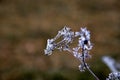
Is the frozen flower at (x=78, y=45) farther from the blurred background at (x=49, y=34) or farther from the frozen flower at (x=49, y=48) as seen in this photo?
the blurred background at (x=49, y=34)

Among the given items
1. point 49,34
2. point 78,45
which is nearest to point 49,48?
point 78,45

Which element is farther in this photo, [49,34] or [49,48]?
[49,34]

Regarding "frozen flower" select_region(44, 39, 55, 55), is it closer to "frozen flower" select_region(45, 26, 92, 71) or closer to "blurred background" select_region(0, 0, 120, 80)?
"frozen flower" select_region(45, 26, 92, 71)

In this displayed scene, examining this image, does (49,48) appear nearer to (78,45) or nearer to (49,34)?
(78,45)

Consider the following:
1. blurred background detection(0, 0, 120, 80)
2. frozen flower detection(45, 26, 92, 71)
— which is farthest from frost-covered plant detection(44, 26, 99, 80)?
blurred background detection(0, 0, 120, 80)

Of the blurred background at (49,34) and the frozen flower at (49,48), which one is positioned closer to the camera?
the frozen flower at (49,48)

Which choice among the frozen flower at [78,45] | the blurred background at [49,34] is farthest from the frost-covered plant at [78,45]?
the blurred background at [49,34]

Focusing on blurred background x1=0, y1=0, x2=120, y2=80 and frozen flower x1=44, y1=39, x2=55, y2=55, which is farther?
blurred background x1=0, y1=0, x2=120, y2=80

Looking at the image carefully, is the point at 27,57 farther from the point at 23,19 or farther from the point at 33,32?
the point at 23,19
